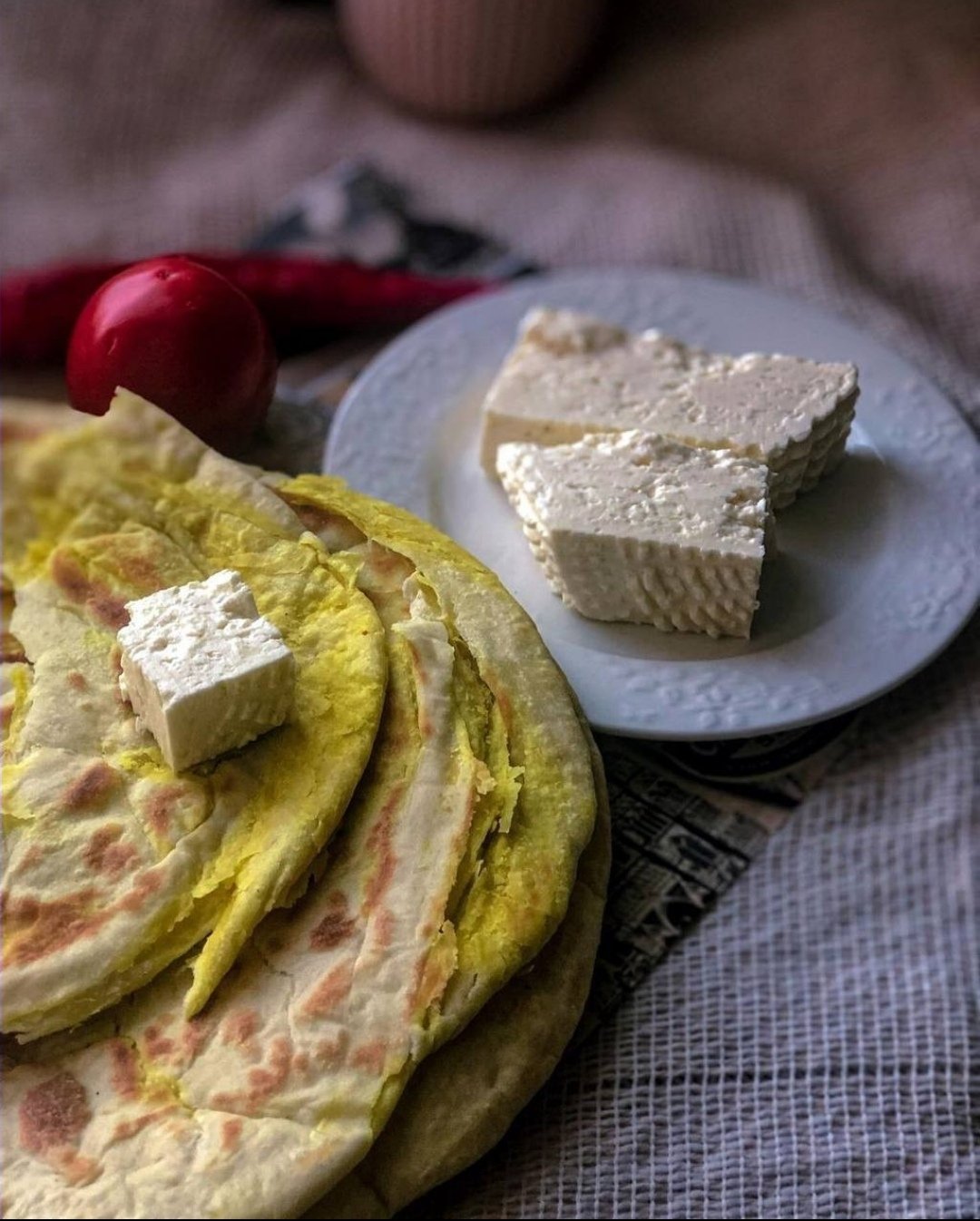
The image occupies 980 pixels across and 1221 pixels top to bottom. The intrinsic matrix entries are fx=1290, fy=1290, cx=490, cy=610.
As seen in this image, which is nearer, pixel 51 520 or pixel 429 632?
pixel 429 632

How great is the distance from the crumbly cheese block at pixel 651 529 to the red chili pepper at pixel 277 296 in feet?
3.15

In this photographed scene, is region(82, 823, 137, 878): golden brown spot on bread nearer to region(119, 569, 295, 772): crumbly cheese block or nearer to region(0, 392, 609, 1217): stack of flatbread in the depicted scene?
region(0, 392, 609, 1217): stack of flatbread

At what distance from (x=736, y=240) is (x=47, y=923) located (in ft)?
7.96

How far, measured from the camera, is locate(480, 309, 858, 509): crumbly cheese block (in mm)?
2285

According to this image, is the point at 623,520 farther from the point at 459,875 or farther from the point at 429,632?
the point at 459,875

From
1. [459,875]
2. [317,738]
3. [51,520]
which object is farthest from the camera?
[51,520]

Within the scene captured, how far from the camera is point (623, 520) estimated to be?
6.78ft

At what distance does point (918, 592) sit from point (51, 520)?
143 cm

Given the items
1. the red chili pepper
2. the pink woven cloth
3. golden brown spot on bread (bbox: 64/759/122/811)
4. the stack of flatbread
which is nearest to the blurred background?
the pink woven cloth

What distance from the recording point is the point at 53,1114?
1450 millimetres

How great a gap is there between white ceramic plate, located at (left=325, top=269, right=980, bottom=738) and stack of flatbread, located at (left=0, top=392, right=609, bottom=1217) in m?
0.24

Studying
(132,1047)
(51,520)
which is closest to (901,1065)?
(132,1047)

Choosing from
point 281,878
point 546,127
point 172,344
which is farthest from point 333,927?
point 546,127

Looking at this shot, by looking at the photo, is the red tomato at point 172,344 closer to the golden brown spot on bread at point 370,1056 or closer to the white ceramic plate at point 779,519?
the white ceramic plate at point 779,519
